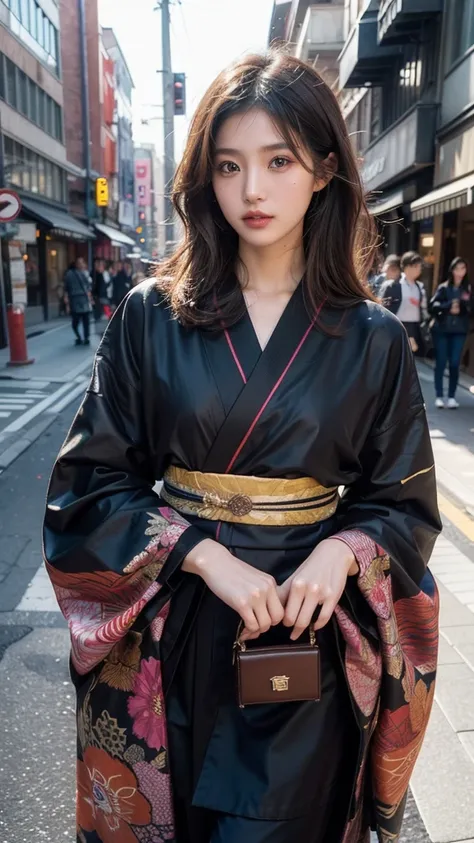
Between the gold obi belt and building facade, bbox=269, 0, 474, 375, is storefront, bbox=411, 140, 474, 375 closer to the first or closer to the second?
building facade, bbox=269, 0, 474, 375

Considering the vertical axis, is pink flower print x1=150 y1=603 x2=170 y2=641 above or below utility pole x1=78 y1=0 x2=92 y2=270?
below

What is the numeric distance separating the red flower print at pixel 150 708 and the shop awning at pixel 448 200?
9.17m

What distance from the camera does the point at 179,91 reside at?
1780cm

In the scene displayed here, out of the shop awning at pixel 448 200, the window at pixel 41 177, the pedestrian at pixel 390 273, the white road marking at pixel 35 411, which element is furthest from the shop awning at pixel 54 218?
the pedestrian at pixel 390 273

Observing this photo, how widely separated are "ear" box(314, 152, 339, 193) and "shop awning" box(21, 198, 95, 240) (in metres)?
17.1

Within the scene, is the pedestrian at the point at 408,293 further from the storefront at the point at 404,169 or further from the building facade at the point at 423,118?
the storefront at the point at 404,169

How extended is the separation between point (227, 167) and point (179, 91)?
18.0 m

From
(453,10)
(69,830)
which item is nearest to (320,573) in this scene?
(69,830)

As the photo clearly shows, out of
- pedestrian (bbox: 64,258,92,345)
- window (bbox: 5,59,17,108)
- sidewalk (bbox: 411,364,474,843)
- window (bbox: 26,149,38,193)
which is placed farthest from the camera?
window (bbox: 26,149,38,193)

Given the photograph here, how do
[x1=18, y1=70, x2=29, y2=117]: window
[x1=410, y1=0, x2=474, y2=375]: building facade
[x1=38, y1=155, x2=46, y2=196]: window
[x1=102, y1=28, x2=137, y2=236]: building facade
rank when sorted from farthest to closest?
[x1=102, y1=28, x2=137, y2=236]: building facade < [x1=38, y1=155, x2=46, y2=196]: window < [x1=18, y1=70, x2=29, y2=117]: window < [x1=410, y1=0, x2=474, y2=375]: building facade

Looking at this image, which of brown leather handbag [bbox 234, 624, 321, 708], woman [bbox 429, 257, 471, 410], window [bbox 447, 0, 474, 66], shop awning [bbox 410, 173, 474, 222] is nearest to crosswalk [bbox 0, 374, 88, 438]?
woman [bbox 429, 257, 471, 410]

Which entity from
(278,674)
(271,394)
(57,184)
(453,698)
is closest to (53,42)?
(57,184)

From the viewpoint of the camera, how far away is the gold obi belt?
1362 millimetres

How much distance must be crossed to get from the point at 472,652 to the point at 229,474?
2224 mm
